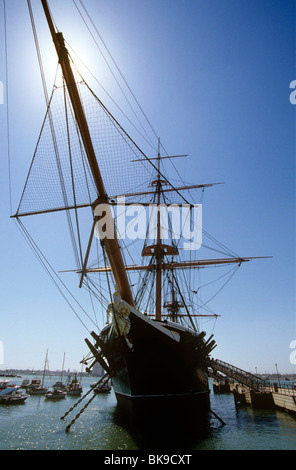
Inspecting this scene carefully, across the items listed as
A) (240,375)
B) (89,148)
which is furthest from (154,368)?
(240,375)

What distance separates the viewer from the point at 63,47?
24.3 feet

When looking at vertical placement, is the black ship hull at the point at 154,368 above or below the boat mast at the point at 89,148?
below

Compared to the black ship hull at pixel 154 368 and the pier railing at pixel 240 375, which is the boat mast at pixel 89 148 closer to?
the black ship hull at pixel 154 368

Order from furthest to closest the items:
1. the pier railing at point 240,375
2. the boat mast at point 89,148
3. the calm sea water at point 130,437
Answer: the pier railing at point 240,375 < the calm sea water at point 130,437 < the boat mast at point 89,148

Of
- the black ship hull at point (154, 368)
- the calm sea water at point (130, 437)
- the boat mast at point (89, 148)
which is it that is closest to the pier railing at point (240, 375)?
the calm sea water at point (130, 437)

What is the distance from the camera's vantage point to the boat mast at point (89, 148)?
7344 mm

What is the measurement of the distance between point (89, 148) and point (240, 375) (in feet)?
97.6

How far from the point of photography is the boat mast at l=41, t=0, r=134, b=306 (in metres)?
7.34

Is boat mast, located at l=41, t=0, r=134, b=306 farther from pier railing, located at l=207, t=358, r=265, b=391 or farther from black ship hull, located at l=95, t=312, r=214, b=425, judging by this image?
pier railing, located at l=207, t=358, r=265, b=391

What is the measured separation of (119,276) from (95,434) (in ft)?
25.9

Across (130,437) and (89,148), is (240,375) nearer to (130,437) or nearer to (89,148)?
(130,437)

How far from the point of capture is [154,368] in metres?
11.5

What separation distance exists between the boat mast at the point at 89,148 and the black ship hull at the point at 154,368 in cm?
153
